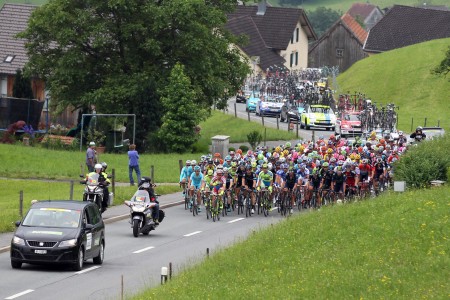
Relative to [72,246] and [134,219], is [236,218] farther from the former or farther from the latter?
[72,246]

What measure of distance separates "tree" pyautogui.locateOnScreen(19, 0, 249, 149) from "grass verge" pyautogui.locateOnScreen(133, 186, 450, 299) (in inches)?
1264

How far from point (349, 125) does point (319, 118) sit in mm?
3909

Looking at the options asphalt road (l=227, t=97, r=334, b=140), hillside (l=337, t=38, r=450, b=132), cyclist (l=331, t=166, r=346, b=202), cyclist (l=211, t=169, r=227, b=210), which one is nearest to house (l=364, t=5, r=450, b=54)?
hillside (l=337, t=38, r=450, b=132)

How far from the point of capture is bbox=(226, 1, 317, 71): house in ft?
388

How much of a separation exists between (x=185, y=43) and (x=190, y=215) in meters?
21.7

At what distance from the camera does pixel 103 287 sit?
Result: 2448 centimetres

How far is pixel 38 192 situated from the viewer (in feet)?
137

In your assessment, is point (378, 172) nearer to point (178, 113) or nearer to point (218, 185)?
point (218, 185)

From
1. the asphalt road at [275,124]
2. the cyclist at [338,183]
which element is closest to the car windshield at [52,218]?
the cyclist at [338,183]

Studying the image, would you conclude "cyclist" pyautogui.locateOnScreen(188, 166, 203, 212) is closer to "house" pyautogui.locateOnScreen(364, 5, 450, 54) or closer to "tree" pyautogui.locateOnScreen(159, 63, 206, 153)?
"tree" pyautogui.locateOnScreen(159, 63, 206, 153)

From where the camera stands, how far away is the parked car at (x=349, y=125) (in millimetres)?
68688

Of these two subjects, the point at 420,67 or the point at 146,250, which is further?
the point at 420,67

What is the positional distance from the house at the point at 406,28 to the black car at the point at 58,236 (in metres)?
103

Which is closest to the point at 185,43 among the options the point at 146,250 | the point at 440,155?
the point at 440,155
